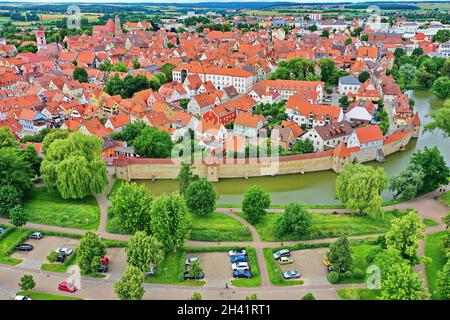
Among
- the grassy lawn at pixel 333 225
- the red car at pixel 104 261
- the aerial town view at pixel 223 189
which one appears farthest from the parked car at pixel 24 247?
the grassy lawn at pixel 333 225

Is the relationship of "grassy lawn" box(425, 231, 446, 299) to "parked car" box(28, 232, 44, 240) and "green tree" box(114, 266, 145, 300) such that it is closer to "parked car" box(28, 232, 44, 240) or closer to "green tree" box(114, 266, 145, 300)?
"green tree" box(114, 266, 145, 300)

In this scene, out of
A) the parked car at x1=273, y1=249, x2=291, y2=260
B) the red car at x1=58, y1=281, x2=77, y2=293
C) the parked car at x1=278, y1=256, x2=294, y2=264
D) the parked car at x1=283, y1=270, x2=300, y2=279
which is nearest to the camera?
the red car at x1=58, y1=281, x2=77, y2=293

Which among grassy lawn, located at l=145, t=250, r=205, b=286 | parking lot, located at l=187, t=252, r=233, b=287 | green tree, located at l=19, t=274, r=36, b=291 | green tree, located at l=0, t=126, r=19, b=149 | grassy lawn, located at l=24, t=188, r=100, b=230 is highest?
green tree, located at l=0, t=126, r=19, b=149

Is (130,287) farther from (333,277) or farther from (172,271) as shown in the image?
(333,277)

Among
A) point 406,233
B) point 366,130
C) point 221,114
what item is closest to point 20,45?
point 221,114

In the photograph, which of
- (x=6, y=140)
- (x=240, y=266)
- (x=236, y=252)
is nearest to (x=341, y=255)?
(x=240, y=266)

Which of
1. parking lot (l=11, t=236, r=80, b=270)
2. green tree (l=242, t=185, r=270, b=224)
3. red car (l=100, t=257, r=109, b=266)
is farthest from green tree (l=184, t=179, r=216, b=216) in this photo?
parking lot (l=11, t=236, r=80, b=270)

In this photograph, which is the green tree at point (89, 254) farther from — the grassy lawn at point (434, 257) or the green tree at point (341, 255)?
the grassy lawn at point (434, 257)
